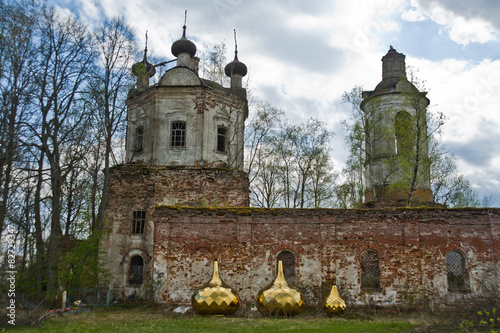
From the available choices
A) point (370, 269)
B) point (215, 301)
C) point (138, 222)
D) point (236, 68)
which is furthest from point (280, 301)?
point (236, 68)

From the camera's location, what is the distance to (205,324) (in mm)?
11852

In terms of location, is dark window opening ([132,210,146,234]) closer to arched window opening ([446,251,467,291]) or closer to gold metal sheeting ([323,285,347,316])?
gold metal sheeting ([323,285,347,316])

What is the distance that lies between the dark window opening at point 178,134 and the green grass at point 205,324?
882 centimetres

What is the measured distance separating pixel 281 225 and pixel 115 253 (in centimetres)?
769

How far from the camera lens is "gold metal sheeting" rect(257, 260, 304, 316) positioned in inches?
519

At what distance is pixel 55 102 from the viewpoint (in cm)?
1833

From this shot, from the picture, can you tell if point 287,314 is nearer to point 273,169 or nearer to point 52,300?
point 52,300

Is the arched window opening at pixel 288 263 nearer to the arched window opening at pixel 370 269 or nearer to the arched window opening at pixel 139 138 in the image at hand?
the arched window opening at pixel 370 269

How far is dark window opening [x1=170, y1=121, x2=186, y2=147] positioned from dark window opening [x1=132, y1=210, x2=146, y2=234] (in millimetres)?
3445

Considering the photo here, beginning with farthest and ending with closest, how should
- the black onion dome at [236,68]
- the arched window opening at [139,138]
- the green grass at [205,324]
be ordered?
1. the black onion dome at [236,68]
2. the arched window opening at [139,138]
3. the green grass at [205,324]

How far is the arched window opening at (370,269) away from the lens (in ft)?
52.6

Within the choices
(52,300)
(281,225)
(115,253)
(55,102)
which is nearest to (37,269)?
(52,300)

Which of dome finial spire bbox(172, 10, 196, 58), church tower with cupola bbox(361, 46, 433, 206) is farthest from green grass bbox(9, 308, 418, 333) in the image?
dome finial spire bbox(172, 10, 196, 58)

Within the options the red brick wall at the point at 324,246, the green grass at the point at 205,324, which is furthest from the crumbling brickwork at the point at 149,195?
the green grass at the point at 205,324
